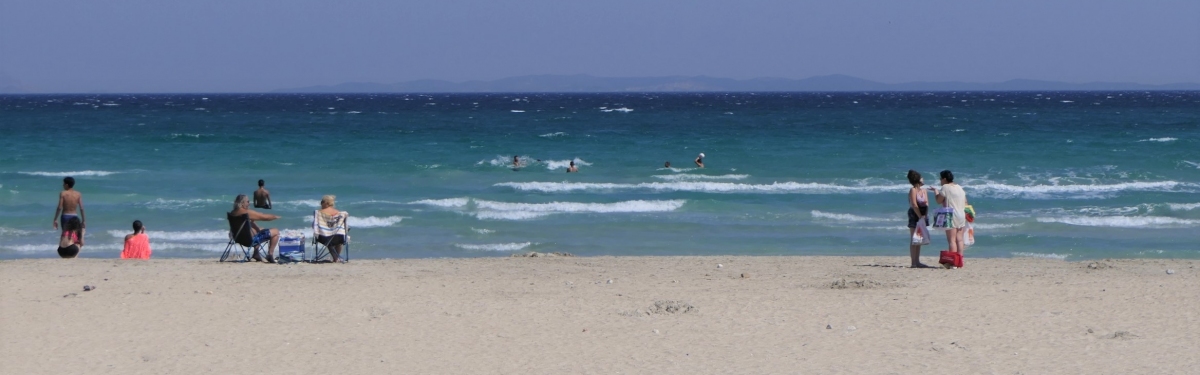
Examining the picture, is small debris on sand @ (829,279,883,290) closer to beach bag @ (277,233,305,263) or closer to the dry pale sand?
the dry pale sand

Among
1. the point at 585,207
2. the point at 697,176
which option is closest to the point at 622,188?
the point at 697,176

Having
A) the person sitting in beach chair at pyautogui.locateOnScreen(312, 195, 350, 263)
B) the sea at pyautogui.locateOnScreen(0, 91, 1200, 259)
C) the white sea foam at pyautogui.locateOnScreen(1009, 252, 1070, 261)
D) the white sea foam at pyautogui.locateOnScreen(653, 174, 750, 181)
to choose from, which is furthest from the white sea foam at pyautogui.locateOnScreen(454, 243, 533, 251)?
the white sea foam at pyautogui.locateOnScreen(653, 174, 750, 181)

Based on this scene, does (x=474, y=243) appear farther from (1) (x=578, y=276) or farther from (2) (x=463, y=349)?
(2) (x=463, y=349)

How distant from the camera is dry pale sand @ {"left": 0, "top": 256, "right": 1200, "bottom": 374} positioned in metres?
7.48

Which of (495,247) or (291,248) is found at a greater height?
(291,248)

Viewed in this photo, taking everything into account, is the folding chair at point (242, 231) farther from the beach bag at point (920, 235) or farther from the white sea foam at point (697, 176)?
the white sea foam at point (697, 176)

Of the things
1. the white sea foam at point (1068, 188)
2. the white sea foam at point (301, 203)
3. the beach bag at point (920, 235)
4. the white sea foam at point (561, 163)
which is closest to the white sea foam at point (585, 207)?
the white sea foam at point (301, 203)

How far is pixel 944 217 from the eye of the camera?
435 inches

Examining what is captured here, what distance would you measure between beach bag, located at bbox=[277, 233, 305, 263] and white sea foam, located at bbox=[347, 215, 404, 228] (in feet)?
19.3

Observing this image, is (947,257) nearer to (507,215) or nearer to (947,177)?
(947,177)

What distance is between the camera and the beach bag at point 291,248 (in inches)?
491

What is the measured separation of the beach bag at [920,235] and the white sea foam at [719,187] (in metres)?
12.9

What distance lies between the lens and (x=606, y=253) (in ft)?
52.9

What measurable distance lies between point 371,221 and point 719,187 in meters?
8.95
